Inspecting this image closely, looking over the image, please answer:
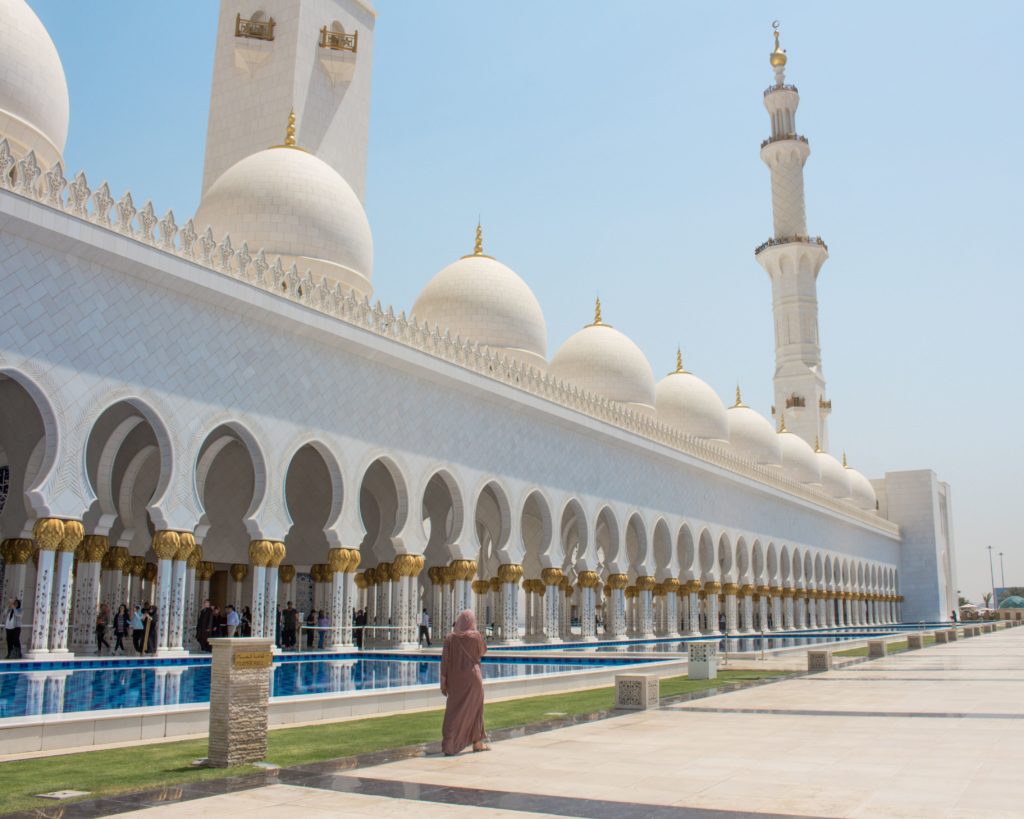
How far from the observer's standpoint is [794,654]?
15078mm

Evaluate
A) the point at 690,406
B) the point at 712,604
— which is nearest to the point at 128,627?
the point at 712,604

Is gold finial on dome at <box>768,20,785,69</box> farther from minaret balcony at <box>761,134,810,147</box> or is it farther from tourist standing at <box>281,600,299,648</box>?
tourist standing at <box>281,600,299,648</box>

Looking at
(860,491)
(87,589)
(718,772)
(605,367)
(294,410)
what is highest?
(605,367)

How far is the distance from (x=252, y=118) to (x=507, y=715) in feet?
44.4

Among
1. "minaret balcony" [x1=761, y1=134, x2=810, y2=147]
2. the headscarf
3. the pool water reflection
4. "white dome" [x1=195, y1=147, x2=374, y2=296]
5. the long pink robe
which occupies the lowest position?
the pool water reflection

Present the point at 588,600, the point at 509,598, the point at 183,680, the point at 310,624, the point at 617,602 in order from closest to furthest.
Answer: the point at 183,680, the point at 310,624, the point at 509,598, the point at 588,600, the point at 617,602

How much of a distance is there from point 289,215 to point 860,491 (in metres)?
31.5

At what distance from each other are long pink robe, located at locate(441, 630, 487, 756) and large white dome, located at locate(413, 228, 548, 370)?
13.0 m

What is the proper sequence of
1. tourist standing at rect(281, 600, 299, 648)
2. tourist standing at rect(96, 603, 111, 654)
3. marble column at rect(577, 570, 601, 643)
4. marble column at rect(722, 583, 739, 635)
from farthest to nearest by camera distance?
marble column at rect(722, 583, 739, 635)
marble column at rect(577, 570, 601, 643)
tourist standing at rect(281, 600, 299, 648)
tourist standing at rect(96, 603, 111, 654)

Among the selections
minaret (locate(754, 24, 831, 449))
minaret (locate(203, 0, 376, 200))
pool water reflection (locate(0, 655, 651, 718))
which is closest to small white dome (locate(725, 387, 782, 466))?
minaret (locate(754, 24, 831, 449))

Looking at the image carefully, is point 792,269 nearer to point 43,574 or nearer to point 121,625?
point 121,625

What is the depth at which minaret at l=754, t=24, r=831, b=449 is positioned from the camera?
3475cm

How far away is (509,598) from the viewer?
15.8m

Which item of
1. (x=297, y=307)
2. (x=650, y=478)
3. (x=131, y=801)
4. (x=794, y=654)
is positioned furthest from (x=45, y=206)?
(x=650, y=478)
